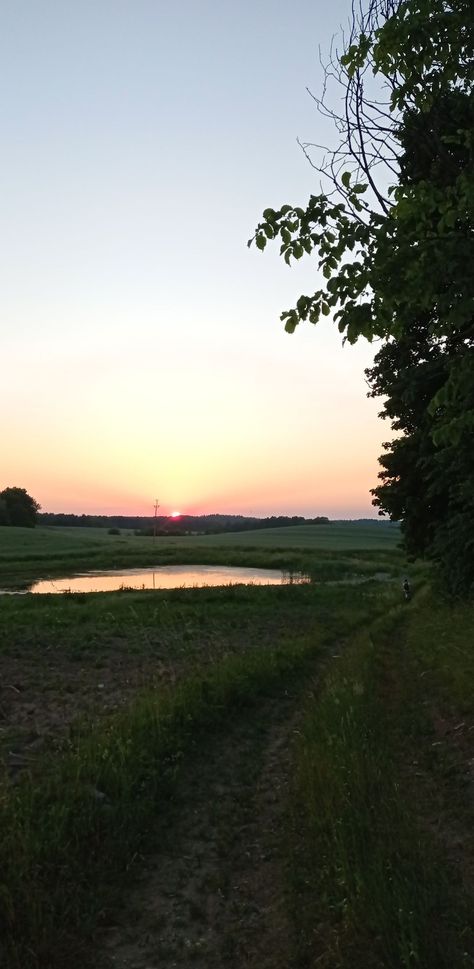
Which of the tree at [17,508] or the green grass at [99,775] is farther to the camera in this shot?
the tree at [17,508]

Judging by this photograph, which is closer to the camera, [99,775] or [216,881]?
[216,881]

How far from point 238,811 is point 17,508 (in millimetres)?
145322

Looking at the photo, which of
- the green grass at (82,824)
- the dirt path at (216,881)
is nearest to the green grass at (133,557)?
the green grass at (82,824)

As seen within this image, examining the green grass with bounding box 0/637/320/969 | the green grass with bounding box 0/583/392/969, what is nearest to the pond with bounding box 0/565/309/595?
the green grass with bounding box 0/583/392/969

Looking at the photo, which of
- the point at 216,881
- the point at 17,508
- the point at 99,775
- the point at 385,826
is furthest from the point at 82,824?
the point at 17,508

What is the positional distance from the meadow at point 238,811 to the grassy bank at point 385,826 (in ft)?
0.07

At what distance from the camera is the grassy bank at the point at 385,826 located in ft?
15.3

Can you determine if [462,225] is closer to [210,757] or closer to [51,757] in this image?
[210,757]

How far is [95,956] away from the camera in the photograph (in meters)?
4.95

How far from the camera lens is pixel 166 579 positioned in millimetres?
51219

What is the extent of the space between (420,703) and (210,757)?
4.40 meters

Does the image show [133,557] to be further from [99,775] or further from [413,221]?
[413,221]

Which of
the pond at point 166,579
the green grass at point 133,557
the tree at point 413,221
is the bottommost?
the pond at point 166,579

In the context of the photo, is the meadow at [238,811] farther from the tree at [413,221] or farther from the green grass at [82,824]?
the tree at [413,221]
